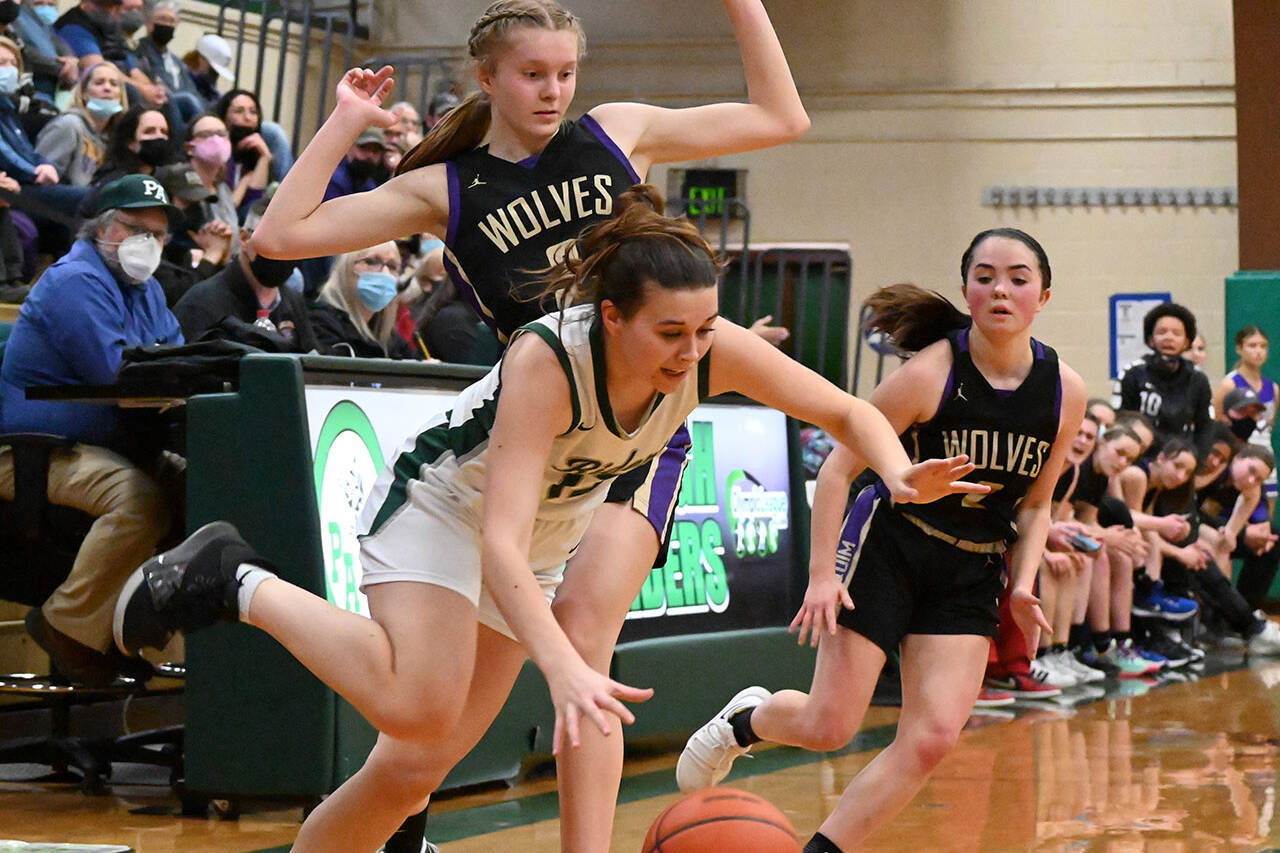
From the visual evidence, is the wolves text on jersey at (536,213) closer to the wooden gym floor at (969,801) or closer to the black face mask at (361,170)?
the wooden gym floor at (969,801)

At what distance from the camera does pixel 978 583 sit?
4480 mm

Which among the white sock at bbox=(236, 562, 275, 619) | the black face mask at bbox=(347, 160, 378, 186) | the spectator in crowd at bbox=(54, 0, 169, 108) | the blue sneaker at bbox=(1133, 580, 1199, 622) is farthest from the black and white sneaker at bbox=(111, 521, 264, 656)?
the blue sneaker at bbox=(1133, 580, 1199, 622)

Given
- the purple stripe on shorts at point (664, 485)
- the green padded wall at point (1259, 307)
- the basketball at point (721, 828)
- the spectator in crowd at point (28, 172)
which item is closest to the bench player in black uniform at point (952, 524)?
the purple stripe on shorts at point (664, 485)

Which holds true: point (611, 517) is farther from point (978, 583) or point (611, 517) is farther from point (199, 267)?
point (199, 267)

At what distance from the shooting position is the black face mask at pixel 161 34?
35.8ft

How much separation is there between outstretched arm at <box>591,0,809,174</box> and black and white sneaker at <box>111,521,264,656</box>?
4.21 feet

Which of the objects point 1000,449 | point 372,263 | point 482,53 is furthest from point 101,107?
point 1000,449

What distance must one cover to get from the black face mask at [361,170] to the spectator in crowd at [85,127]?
137 centimetres

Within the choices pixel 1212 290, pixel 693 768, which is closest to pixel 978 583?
pixel 693 768

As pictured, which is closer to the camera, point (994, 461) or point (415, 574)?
point (415, 574)

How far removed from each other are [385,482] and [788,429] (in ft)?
15.2

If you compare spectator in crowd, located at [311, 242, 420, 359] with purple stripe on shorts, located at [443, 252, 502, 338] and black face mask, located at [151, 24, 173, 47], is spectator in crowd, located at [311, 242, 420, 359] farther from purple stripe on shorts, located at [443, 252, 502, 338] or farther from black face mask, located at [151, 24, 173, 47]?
black face mask, located at [151, 24, 173, 47]

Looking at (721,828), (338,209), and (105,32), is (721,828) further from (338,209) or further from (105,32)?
(105,32)

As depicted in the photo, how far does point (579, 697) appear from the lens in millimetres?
2787
